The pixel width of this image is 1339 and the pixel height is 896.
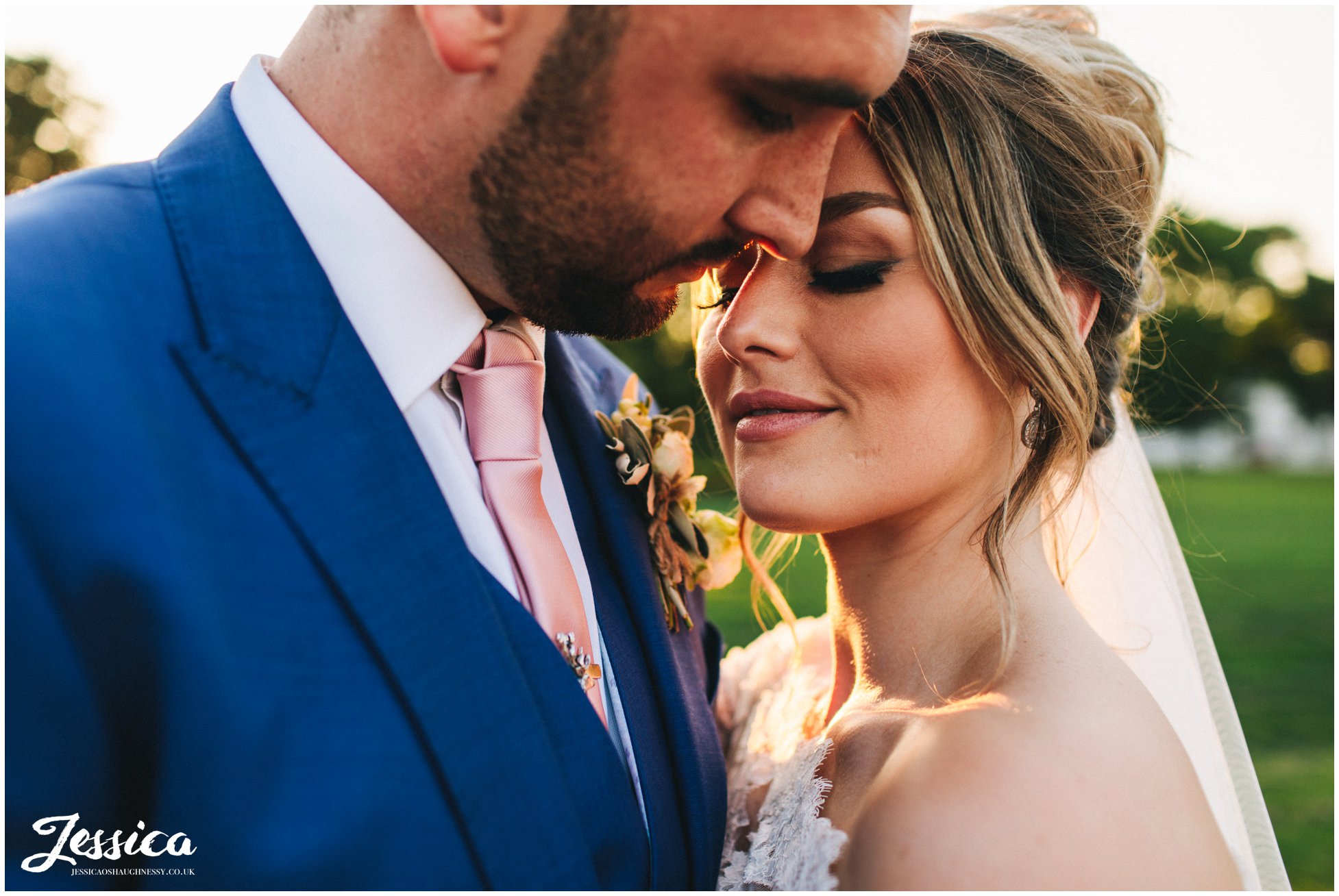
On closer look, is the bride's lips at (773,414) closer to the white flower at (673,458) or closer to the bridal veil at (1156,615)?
the white flower at (673,458)

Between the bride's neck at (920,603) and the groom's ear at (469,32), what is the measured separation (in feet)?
5.30

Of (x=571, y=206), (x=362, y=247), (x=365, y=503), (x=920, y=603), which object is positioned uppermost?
(x=362, y=247)

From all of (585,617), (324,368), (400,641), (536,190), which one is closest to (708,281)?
(536,190)

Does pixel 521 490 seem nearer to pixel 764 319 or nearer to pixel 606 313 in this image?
pixel 606 313

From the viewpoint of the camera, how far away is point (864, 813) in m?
2.32

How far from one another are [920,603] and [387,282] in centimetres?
165

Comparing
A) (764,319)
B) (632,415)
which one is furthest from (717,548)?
(764,319)

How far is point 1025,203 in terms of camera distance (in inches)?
104

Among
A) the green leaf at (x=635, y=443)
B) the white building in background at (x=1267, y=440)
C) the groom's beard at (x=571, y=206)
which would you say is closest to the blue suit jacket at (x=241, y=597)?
the groom's beard at (x=571, y=206)

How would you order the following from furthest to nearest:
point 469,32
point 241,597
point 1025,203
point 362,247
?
point 1025,203 < point 362,247 < point 469,32 < point 241,597

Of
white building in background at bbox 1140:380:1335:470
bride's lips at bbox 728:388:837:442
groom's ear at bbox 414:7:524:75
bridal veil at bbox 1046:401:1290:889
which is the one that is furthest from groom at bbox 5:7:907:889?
white building in background at bbox 1140:380:1335:470

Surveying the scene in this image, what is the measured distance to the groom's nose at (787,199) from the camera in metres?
2.29

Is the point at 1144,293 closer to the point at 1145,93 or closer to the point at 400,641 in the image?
the point at 1145,93

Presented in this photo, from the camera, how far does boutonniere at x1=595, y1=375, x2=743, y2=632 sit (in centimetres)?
280
